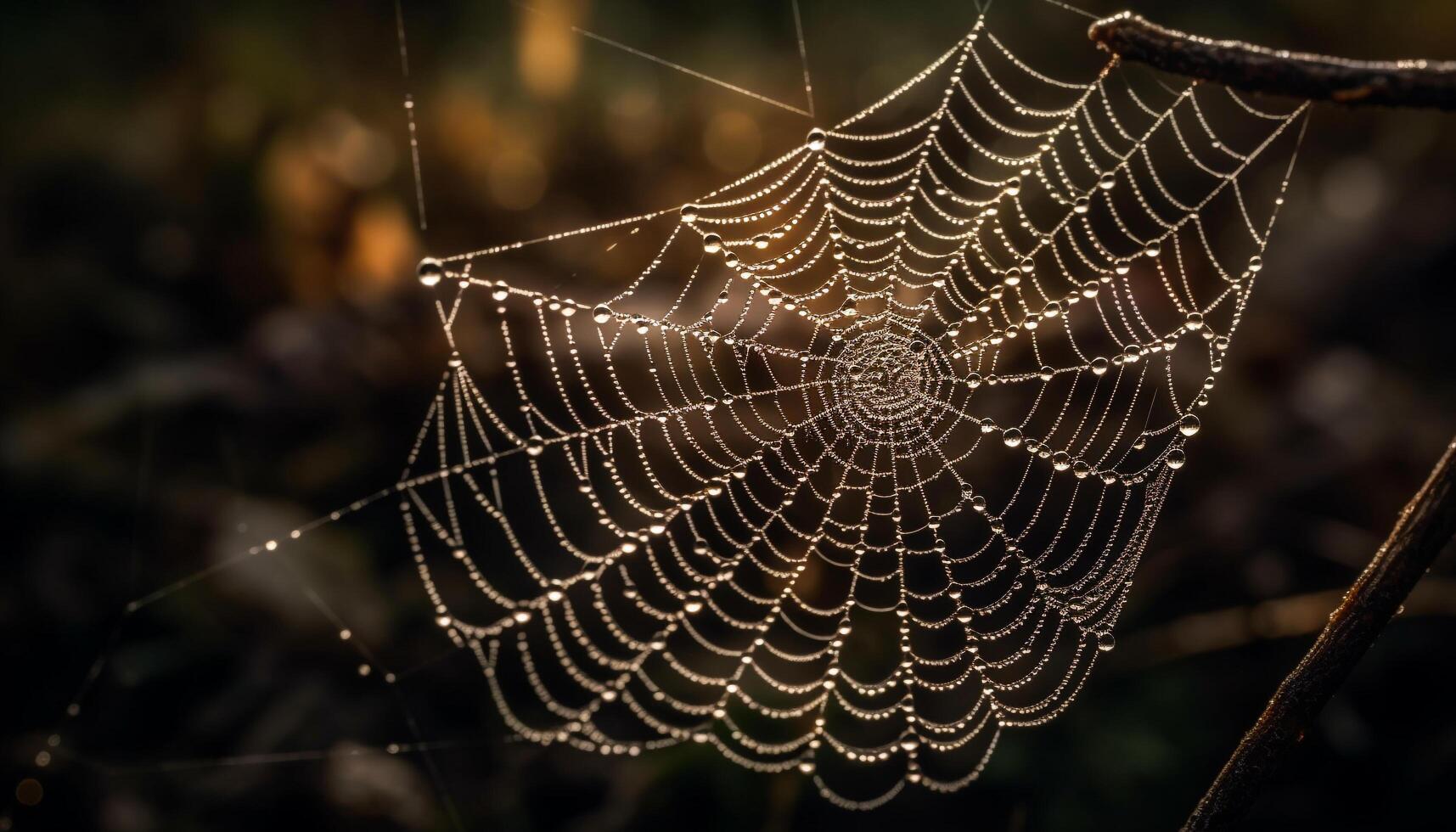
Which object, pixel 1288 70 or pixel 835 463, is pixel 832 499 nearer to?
pixel 835 463

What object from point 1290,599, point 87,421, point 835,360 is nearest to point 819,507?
point 835,360

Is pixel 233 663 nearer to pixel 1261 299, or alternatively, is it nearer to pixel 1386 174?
pixel 1261 299

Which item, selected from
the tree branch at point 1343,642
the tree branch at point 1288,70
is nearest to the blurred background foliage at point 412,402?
the tree branch at point 1343,642

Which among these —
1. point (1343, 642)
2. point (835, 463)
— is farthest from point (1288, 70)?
point (835, 463)

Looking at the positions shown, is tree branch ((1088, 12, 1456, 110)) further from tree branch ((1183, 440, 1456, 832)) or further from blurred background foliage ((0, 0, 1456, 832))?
blurred background foliage ((0, 0, 1456, 832))

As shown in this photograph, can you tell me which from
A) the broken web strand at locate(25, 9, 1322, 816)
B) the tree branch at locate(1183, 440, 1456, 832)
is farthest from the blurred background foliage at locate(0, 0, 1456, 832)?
the tree branch at locate(1183, 440, 1456, 832)

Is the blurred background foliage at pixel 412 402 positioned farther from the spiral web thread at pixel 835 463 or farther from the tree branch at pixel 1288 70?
the tree branch at pixel 1288 70
